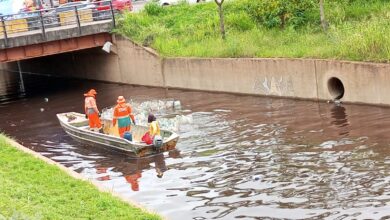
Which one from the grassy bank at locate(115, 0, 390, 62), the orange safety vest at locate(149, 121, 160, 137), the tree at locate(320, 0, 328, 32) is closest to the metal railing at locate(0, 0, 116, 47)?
the grassy bank at locate(115, 0, 390, 62)

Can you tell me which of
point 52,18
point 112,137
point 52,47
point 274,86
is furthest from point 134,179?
point 52,18

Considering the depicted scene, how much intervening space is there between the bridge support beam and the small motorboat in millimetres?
9294

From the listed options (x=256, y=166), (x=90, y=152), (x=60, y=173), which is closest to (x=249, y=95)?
(x=90, y=152)

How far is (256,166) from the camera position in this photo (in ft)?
54.6

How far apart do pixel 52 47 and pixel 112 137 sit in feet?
51.5

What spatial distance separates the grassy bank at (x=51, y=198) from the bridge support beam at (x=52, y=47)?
17924 mm

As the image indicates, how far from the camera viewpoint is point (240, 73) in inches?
1102

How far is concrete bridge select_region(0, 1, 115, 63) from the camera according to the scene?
109ft

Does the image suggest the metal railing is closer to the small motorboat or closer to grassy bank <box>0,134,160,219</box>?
the small motorboat

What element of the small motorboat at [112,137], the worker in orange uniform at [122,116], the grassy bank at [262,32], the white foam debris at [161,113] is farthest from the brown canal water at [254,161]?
the grassy bank at [262,32]

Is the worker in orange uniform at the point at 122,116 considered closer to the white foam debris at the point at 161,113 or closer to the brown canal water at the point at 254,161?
the brown canal water at the point at 254,161

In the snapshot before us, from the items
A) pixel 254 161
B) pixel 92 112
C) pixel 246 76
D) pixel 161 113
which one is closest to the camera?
pixel 254 161

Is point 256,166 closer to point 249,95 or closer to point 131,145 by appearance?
point 131,145

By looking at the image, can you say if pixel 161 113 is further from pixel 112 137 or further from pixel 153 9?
pixel 153 9
